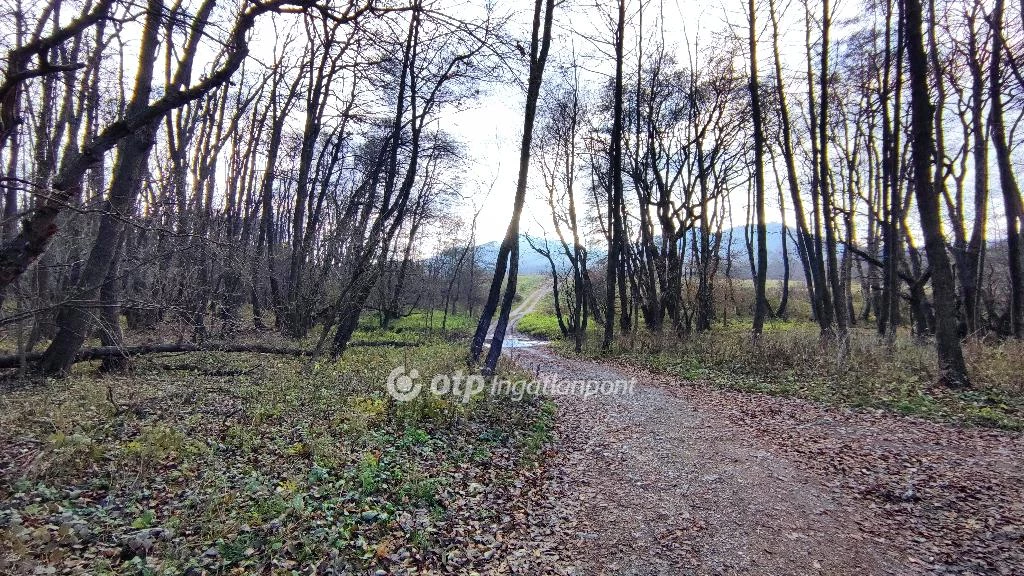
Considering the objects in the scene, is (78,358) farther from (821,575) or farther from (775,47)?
(775,47)

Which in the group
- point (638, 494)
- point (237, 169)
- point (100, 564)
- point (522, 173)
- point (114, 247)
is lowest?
point (638, 494)

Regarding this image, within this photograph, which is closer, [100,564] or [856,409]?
[100,564]

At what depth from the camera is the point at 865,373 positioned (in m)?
9.85

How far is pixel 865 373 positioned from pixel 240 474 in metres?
12.0

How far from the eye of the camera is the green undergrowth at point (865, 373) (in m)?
7.77

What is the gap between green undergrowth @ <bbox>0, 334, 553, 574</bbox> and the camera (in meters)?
3.39

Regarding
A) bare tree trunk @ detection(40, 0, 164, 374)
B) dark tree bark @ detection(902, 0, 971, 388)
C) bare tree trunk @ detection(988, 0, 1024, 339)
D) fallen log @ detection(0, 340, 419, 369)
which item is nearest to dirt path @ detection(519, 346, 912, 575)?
dark tree bark @ detection(902, 0, 971, 388)

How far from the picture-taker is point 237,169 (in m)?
19.7

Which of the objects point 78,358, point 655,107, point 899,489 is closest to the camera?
point 899,489

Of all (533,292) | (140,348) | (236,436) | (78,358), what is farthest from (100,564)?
(533,292)

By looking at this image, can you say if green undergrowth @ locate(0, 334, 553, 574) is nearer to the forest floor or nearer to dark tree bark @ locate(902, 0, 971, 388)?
the forest floor

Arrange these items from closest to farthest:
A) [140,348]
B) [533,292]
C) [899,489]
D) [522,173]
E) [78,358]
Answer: [899,489] < [78,358] < [140,348] < [522,173] < [533,292]

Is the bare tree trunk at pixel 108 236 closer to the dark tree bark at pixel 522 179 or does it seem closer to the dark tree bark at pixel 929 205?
the dark tree bark at pixel 522 179

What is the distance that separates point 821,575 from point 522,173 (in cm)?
959
